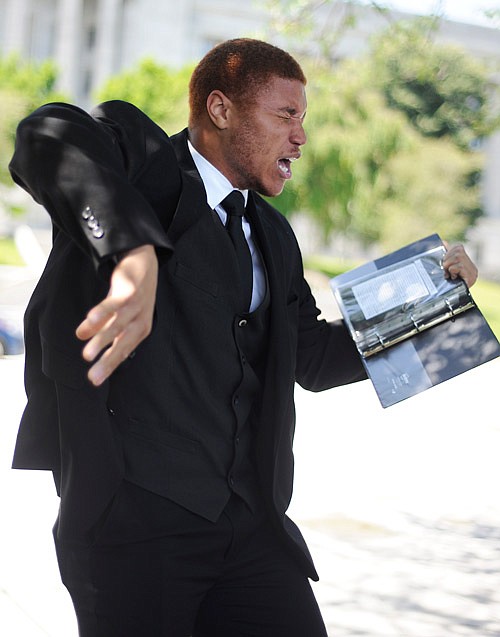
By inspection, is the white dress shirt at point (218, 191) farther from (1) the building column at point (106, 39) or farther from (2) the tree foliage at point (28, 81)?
(1) the building column at point (106, 39)

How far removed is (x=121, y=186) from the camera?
64.7 inches

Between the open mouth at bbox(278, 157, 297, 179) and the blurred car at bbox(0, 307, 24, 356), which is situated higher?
the blurred car at bbox(0, 307, 24, 356)

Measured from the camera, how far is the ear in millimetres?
2244

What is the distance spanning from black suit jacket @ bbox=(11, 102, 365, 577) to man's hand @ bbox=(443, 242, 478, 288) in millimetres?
498

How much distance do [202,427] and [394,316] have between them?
0.67 metres

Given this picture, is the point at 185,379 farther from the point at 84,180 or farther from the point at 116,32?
the point at 116,32

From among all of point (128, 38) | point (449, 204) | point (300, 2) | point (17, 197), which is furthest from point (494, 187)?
point (300, 2)

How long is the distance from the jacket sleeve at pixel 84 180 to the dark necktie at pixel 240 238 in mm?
383

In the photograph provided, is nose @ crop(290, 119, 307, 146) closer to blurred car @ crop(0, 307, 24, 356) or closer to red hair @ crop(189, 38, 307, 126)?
red hair @ crop(189, 38, 307, 126)

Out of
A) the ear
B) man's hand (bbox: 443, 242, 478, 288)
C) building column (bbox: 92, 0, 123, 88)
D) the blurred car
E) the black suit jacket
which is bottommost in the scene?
the black suit jacket

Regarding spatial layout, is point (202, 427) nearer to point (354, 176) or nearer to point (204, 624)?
point (204, 624)

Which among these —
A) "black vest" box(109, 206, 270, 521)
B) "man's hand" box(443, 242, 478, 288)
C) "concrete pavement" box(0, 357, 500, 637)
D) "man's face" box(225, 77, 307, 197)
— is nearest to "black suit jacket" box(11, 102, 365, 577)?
"black vest" box(109, 206, 270, 521)

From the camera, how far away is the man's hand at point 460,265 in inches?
100.0

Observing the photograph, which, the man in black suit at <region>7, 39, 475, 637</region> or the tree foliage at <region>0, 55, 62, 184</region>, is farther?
the tree foliage at <region>0, 55, 62, 184</region>
